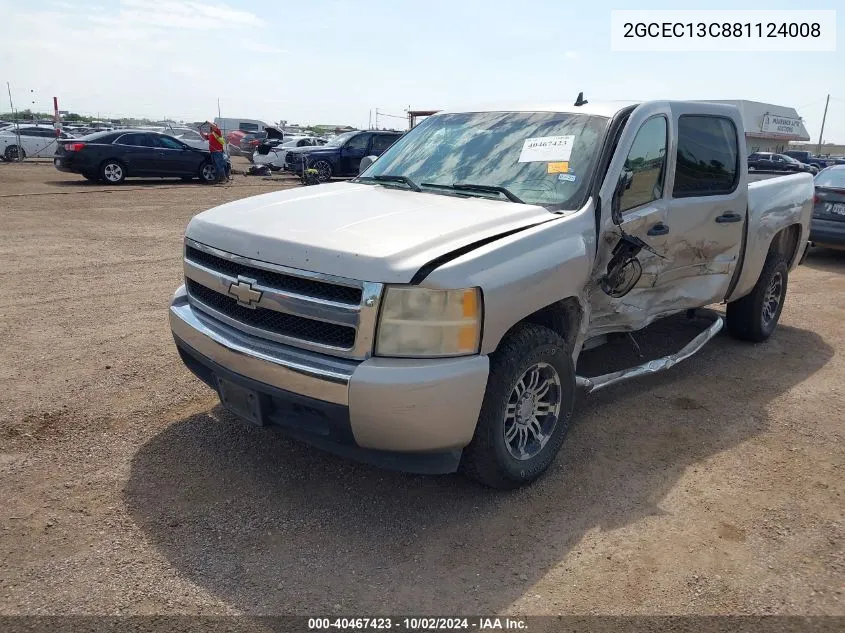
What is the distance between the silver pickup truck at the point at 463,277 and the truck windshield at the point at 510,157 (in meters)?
0.01

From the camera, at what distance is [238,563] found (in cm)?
290

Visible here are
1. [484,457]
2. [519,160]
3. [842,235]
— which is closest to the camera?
[484,457]

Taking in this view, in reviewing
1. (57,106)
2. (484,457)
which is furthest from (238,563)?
(57,106)

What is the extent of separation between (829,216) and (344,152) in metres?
14.0

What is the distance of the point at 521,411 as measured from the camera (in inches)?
137

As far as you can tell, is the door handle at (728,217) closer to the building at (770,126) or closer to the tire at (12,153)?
the tire at (12,153)

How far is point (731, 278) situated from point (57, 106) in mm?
35903

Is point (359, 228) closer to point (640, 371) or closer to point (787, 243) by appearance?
point (640, 371)

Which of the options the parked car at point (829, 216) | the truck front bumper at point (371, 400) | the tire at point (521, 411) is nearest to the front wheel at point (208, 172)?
the parked car at point (829, 216)

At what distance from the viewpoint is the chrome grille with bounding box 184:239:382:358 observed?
9.45ft

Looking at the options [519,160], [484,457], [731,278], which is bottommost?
[484,457]

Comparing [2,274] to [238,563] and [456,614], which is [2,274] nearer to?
[238,563]

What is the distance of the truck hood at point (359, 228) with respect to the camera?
2.91 meters

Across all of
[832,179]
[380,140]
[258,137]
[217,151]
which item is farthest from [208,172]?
[258,137]
